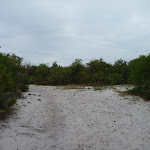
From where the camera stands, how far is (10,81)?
789cm

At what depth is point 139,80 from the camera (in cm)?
956

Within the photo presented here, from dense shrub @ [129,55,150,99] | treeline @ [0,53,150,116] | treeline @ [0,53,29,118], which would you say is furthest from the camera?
treeline @ [0,53,150,116]

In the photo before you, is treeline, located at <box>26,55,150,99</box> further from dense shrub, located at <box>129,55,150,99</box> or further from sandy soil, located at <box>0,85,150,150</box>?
sandy soil, located at <box>0,85,150,150</box>

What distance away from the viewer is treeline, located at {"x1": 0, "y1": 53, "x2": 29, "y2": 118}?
21.0 feet

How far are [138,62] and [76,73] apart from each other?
10.8 meters

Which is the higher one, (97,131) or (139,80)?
(139,80)

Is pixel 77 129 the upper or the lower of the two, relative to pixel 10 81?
lower

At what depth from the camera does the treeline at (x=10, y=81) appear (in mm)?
6409

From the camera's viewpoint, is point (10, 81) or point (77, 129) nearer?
point (77, 129)

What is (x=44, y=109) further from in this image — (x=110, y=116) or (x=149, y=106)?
(x=149, y=106)

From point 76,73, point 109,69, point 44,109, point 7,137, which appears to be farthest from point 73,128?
point 109,69

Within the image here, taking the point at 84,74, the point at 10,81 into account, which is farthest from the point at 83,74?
the point at 10,81

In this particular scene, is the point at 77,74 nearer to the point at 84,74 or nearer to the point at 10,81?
the point at 84,74

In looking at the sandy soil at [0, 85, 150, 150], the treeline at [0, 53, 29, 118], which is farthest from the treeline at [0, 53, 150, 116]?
the sandy soil at [0, 85, 150, 150]
